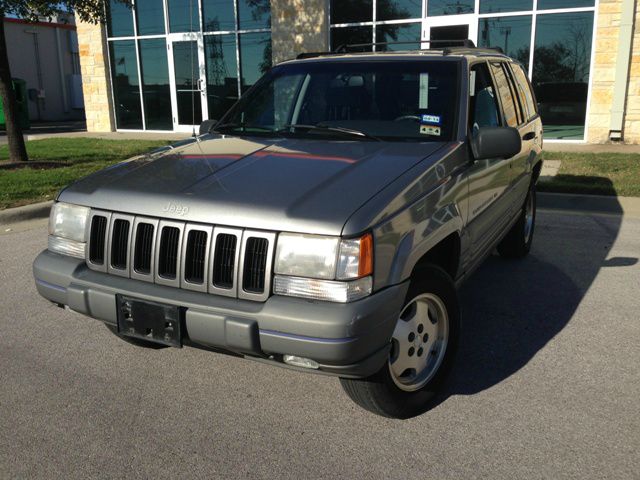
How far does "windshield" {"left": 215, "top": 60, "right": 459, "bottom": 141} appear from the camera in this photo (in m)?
3.69

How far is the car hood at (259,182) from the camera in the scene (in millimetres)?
2645

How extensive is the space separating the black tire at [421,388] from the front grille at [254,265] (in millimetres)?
651

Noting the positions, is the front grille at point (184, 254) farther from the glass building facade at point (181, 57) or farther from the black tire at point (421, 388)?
the glass building facade at point (181, 57)

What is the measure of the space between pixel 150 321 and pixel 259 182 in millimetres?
829

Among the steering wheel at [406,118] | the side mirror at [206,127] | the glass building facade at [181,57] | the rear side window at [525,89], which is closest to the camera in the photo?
the steering wheel at [406,118]

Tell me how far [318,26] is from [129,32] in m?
6.58

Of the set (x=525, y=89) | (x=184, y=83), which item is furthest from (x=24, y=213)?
(x=184, y=83)

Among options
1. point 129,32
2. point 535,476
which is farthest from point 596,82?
point 129,32

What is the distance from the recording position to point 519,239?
5543 mm

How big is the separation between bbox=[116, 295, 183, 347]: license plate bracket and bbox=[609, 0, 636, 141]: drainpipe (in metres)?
11.9

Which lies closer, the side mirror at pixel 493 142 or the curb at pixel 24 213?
the side mirror at pixel 493 142

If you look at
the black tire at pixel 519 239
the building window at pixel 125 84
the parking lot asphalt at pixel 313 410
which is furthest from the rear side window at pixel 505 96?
the building window at pixel 125 84

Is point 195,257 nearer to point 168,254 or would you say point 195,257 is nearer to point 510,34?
point 168,254

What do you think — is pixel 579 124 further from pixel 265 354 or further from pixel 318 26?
pixel 265 354
